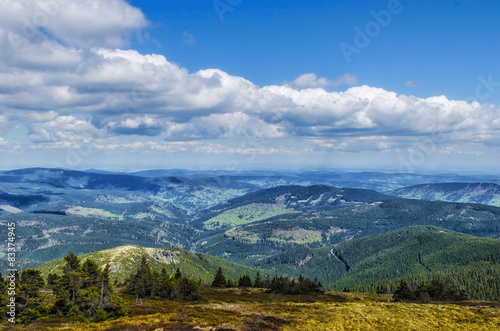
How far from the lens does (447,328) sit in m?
54.2

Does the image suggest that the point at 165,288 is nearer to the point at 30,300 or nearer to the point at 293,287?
the point at 30,300

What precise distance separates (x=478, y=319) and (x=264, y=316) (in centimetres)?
4090

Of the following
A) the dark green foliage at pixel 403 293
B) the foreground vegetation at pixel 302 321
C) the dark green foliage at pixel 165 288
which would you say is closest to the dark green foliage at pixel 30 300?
the foreground vegetation at pixel 302 321

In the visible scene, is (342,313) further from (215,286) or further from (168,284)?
(215,286)

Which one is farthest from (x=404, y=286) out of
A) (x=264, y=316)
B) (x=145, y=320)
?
(x=145, y=320)

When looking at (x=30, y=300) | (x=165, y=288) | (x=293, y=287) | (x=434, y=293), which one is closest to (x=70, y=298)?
(x=30, y=300)

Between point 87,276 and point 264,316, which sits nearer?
point 264,316

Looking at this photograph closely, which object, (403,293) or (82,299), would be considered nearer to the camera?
(82,299)

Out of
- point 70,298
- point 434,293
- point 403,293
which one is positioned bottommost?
point 434,293

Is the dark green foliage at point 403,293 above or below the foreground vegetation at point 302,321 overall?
below

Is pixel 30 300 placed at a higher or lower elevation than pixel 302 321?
higher

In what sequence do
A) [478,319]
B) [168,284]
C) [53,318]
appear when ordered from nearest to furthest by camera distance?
1. [53,318]
2. [478,319]
3. [168,284]

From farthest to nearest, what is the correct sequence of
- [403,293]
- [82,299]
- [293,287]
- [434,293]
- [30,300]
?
[293,287] → [434,293] → [403,293] → [82,299] → [30,300]

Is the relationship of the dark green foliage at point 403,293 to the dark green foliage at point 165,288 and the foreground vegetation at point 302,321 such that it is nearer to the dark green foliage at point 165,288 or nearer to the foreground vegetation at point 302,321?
the foreground vegetation at point 302,321
